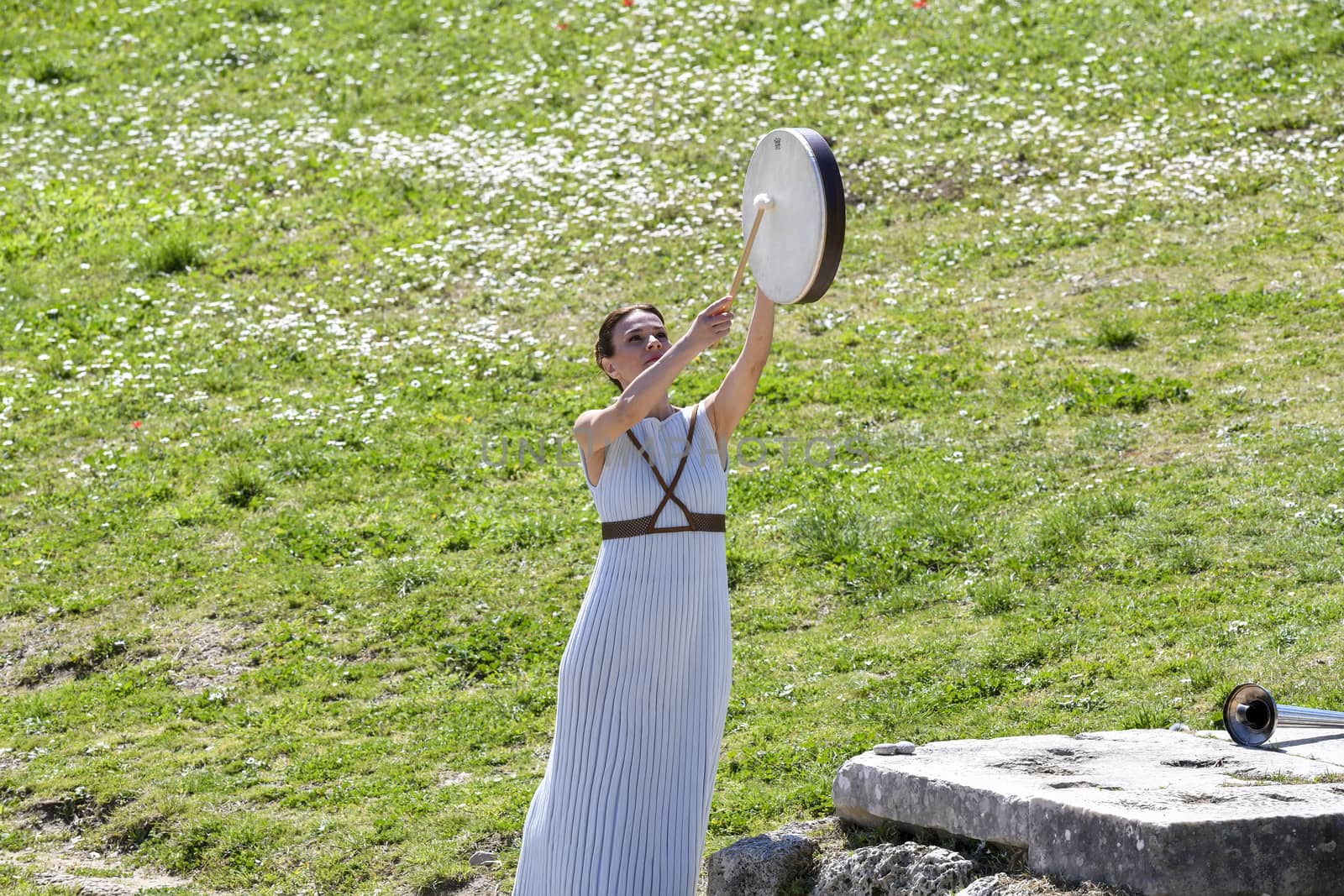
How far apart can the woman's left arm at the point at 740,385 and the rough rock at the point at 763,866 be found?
1.28 metres

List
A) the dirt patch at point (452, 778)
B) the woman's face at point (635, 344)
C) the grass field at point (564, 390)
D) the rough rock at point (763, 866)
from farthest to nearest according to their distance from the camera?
the grass field at point (564, 390) → the dirt patch at point (452, 778) → the rough rock at point (763, 866) → the woman's face at point (635, 344)

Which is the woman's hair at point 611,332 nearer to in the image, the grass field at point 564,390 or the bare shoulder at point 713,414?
the bare shoulder at point 713,414

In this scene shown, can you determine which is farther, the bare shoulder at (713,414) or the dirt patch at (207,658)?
the dirt patch at (207,658)

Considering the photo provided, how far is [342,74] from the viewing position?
16906 mm

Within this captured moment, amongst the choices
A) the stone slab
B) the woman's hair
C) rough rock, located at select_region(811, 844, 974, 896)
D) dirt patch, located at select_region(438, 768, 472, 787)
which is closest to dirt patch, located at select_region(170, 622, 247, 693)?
dirt patch, located at select_region(438, 768, 472, 787)

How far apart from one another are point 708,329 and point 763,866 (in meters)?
1.69

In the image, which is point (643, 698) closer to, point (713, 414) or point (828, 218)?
point (713, 414)

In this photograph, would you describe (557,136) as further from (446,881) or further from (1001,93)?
(446,881)

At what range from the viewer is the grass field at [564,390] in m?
6.68

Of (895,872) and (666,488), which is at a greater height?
(666,488)

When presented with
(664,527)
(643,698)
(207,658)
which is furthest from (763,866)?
(207,658)

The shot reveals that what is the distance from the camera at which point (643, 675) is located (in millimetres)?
4117

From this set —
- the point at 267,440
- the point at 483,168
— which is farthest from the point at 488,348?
the point at 483,168

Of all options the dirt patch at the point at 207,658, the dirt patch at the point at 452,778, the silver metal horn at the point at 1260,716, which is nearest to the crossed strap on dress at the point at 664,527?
the silver metal horn at the point at 1260,716
